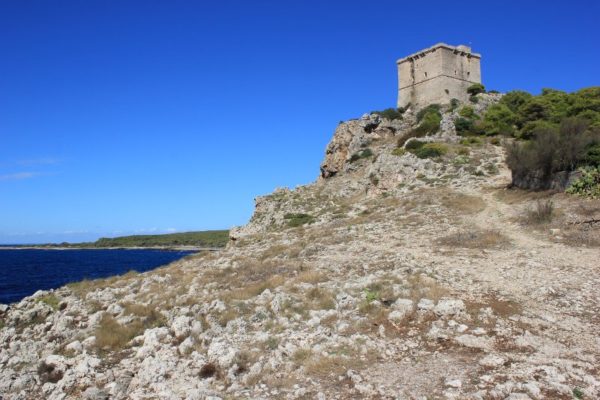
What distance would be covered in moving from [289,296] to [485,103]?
46475 mm

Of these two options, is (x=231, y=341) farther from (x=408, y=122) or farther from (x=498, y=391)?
(x=408, y=122)

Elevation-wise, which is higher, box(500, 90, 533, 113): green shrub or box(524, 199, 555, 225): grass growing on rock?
box(500, 90, 533, 113): green shrub

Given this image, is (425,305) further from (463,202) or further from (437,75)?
(437,75)

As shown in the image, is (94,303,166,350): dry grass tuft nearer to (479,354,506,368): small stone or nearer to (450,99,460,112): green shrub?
(479,354,506,368): small stone

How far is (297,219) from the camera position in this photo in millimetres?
33656

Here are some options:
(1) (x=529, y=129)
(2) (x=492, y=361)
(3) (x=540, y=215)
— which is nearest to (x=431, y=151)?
(1) (x=529, y=129)

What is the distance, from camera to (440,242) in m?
17.9

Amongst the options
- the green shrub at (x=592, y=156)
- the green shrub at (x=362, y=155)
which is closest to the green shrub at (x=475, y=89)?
the green shrub at (x=362, y=155)

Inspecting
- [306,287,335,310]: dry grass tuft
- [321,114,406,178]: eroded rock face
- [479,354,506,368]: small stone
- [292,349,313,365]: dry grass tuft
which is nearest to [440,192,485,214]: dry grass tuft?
[306,287,335,310]: dry grass tuft

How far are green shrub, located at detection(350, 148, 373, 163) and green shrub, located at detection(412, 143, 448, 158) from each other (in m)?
8.75

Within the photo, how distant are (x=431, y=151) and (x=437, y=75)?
19925 millimetres

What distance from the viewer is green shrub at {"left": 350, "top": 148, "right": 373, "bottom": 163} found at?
4731 centimetres

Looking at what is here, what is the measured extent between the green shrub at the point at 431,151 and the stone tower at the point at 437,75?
17.0 meters

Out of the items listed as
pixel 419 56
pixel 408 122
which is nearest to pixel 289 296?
pixel 408 122
